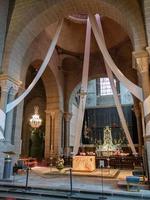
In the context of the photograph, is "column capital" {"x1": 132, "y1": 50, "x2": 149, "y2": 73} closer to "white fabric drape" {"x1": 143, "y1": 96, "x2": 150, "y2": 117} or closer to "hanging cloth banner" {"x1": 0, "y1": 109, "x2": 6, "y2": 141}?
"white fabric drape" {"x1": 143, "y1": 96, "x2": 150, "y2": 117}

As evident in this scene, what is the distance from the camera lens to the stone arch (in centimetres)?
715

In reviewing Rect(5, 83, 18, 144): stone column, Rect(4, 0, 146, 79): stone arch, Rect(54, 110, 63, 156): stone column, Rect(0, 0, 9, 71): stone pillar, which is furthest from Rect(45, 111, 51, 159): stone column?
Rect(0, 0, 9, 71): stone pillar

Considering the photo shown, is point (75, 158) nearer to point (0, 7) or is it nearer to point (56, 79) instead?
point (56, 79)

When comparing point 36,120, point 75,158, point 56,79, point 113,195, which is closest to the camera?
point 113,195

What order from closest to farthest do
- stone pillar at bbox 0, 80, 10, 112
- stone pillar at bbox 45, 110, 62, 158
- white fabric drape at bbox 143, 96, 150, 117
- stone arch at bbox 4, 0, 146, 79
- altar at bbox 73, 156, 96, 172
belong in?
white fabric drape at bbox 143, 96, 150, 117
stone arch at bbox 4, 0, 146, 79
stone pillar at bbox 0, 80, 10, 112
altar at bbox 73, 156, 96, 172
stone pillar at bbox 45, 110, 62, 158

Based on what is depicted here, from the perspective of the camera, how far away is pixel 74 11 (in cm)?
845

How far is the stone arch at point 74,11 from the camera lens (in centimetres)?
715

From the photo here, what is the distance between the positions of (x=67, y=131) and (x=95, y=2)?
9189mm

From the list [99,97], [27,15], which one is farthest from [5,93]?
[99,97]

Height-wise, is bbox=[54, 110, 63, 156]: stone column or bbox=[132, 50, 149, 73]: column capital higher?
bbox=[132, 50, 149, 73]: column capital

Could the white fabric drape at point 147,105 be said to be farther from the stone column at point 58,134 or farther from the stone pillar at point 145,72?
the stone column at point 58,134

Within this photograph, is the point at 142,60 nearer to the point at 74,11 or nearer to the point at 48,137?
the point at 74,11

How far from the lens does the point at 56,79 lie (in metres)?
13.6

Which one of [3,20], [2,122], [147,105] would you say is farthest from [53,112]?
[147,105]
